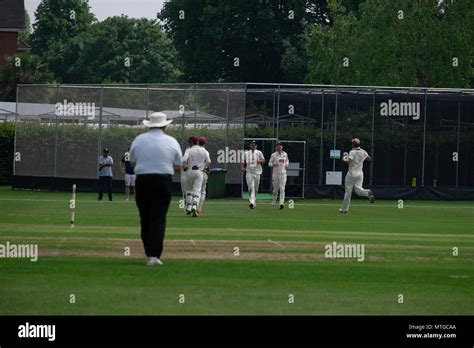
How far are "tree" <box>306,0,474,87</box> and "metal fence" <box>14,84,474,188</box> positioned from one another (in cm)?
1425

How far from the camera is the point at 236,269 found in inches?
741

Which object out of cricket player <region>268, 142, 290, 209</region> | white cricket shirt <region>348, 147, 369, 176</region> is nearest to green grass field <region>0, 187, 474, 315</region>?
white cricket shirt <region>348, 147, 369, 176</region>

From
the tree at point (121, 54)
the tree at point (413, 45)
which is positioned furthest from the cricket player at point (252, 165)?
the tree at point (121, 54)

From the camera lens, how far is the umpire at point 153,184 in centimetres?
1873

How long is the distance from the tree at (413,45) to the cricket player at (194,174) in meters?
34.1

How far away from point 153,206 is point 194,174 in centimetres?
1529

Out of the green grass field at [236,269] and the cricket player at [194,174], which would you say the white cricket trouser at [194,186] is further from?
the green grass field at [236,269]

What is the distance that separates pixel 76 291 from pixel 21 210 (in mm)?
20908

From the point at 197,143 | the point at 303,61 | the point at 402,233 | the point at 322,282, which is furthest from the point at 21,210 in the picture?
the point at 303,61

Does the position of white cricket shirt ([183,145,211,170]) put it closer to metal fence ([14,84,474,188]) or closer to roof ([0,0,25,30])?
metal fence ([14,84,474,188])

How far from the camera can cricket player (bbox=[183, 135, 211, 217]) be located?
34.0 meters

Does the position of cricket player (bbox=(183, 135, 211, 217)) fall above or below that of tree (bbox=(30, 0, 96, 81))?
below

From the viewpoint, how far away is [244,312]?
14516 millimetres
